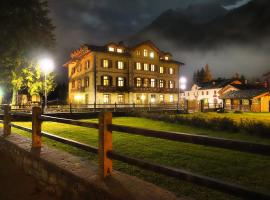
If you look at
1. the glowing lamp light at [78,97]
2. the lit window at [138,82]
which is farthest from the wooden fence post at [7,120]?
the lit window at [138,82]

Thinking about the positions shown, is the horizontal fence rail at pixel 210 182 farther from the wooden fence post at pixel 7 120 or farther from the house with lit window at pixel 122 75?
the house with lit window at pixel 122 75

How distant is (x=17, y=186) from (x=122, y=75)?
38193mm

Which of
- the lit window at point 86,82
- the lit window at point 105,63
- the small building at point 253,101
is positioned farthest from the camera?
the lit window at point 86,82

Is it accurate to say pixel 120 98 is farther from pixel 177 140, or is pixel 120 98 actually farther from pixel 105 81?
pixel 177 140

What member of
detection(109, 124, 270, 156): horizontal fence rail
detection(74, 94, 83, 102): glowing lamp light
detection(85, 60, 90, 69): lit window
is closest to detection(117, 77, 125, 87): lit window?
detection(85, 60, 90, 69): lit window

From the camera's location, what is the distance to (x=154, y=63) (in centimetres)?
4728

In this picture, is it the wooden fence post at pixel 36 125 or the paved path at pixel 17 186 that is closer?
the paved path at pixel 17 186

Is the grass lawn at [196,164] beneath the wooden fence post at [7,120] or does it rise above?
beneath

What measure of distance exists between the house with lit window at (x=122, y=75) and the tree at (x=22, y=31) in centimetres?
1719

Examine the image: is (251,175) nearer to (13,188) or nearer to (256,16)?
(13,188)

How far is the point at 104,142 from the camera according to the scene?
12.2 feet

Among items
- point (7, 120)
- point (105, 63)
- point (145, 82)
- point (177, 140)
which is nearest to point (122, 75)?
point (105, 63)

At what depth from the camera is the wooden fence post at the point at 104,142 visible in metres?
3.71

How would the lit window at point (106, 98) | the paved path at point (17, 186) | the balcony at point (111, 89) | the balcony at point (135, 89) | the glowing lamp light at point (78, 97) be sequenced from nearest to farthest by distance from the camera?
the paved path at point (17, 186) → the balcony at point (111, 89) → the balcony at point (135, 89) → the lit window at point (106, 98) → the glowing lamp light at point (78, 97)
